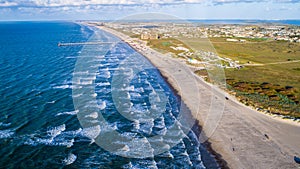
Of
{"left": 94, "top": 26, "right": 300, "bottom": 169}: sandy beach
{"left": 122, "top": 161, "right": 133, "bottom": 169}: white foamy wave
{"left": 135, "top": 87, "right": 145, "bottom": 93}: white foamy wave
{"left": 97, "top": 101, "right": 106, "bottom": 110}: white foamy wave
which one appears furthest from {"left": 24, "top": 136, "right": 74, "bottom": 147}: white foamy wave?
{"left": 135, "top": 87, "right": 145, "bottom": 93}: white foamy wave

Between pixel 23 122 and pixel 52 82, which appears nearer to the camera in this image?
pixel 23 122

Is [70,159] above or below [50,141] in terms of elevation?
below

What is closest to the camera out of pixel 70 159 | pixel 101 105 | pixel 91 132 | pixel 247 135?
pixel 70 159

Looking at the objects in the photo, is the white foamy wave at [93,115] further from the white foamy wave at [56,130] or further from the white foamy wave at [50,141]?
the white foamy wave at [50,141]

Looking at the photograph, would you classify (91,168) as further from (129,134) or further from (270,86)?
(270,86)

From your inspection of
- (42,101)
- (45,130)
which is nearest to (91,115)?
(45,130)

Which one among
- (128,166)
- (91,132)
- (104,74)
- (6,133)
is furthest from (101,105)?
(104,74)

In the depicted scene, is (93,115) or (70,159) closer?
(70,159)

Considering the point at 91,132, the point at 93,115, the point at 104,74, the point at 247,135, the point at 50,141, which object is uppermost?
the point at 104,74

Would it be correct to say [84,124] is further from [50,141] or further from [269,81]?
[269,81]
